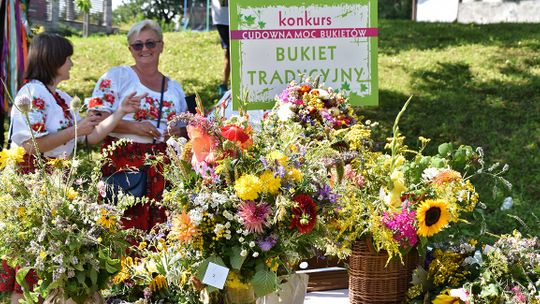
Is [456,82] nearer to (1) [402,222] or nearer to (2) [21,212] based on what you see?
(1) [402,222]

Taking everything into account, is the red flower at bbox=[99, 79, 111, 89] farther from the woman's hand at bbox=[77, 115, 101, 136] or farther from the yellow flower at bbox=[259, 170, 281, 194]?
the yellow flower at bbox=[259, 170, 281, 194]

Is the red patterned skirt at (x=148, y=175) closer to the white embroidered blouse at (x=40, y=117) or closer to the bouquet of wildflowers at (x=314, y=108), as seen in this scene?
the white embroidered blouse at (x=40, y=117)

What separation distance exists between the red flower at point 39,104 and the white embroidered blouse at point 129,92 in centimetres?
31

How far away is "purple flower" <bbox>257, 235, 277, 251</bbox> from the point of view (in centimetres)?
204

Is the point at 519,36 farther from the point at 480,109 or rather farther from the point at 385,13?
the point at 385,13

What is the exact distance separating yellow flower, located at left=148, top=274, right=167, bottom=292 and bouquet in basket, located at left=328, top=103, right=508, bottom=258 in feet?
1.65

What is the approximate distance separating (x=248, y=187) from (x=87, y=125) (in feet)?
5.47

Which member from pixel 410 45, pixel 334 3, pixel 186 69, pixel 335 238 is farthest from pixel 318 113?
pixel 410 45

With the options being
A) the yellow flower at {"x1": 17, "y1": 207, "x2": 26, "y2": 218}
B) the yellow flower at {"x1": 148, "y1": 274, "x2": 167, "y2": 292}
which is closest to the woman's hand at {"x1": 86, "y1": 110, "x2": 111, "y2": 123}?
the yellow flower at {"x1": 148, "y1": 274, "x2": 167, "y2": 292}

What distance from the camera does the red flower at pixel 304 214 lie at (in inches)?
79.4

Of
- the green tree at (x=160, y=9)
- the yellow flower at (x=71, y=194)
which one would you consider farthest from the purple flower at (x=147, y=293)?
the green tree at (x=160, y=9)

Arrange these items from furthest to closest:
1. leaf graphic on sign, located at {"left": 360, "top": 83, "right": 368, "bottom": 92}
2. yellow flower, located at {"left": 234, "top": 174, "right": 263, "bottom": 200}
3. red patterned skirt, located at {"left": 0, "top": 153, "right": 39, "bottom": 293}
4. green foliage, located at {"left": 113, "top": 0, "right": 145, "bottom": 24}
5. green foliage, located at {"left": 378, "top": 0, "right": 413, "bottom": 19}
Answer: green foliage, located at {"left": 113, "top": 0, "right": 145, "bottom": 24} < green foliage, located at {"left": 378, "top": 0, "right": 413, "bottom": 19} < leaf graphic on sign, located at {"left": 360, "top": 83, "right": 368, "bottom": 92} < red patterned skirt, located at {"left": 0, "top": 153, "right": 39, "bottom": 293} < yellow flower, located at {"left": 234, "top": 174, "right": 263, "bottom": 200}

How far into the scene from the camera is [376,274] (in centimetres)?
240

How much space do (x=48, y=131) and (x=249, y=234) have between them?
1.67 metres
